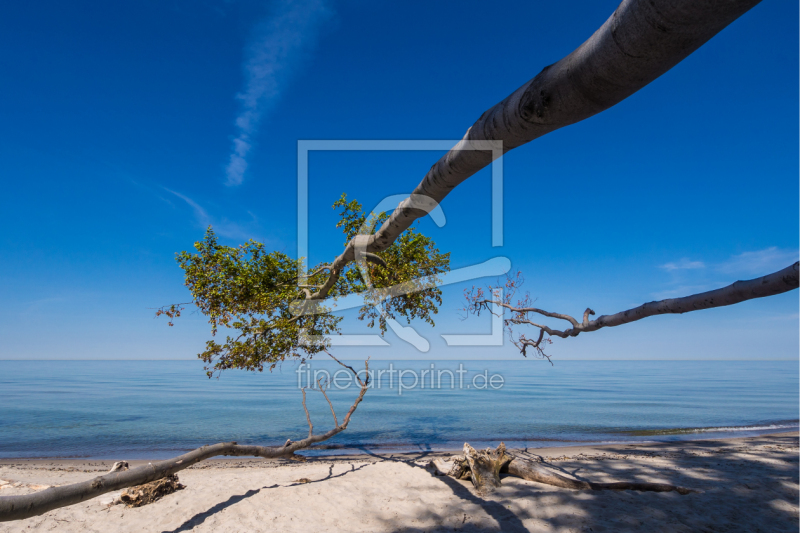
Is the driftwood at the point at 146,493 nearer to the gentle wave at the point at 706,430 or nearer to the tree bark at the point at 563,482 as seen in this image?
the tree bark at the point at 563,482

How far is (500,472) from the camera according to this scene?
8281mm

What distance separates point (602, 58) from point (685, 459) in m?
13.2

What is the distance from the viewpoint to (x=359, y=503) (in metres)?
7.00

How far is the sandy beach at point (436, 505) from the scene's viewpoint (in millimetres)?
5805

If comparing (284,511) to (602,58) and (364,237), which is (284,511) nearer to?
(364,237)

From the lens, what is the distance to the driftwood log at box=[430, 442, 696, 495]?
704cm

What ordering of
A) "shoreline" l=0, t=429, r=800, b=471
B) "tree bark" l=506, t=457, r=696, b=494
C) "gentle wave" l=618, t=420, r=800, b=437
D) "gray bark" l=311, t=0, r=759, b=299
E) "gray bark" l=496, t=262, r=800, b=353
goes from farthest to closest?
"gentle wave" l=618, t=420, r=800, b=437
"shoreline" l=0, t=429, r=800, b=471
"tree bark" l=506, t=457, r=696, b=494
"gray bark" l=496, t=262, r=800, b=353
"gray bark" l=311, t=0, r=759, b=299

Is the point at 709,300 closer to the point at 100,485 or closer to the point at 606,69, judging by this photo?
the point at 606,69

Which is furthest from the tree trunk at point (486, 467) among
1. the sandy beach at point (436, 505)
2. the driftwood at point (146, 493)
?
the driftwood at point (146, 493)

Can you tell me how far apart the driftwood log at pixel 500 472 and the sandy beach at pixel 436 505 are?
205 mm

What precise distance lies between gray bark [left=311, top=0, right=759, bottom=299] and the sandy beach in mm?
5927

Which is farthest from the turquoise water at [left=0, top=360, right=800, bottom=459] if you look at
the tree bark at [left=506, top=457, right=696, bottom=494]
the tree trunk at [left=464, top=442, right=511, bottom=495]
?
the tree bark at [left=506, top=457, right=696, bottom=494]

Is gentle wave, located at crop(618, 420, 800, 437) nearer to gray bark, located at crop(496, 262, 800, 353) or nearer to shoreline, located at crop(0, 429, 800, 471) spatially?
shoreline, located at crop(0, 429, 800, 471)

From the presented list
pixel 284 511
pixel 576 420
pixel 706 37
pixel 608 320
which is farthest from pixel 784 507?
pixel 576 420
